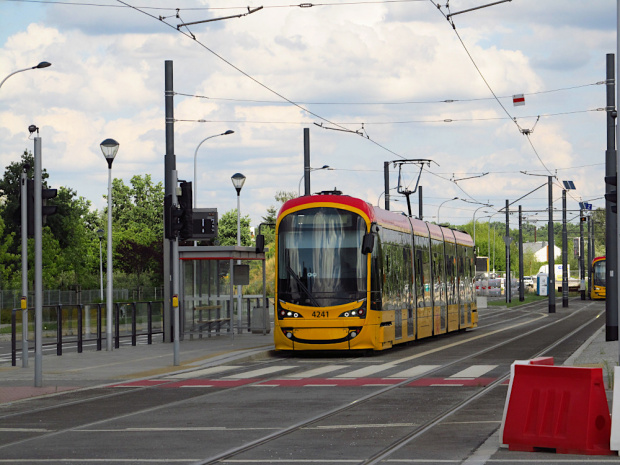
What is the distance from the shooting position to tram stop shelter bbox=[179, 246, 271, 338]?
30969 mm

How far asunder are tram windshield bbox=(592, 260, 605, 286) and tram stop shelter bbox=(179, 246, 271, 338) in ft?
169

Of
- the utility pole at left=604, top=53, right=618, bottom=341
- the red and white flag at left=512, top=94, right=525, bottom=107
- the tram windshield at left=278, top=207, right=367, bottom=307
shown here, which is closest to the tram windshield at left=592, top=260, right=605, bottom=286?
the red and white flag at left=512, top=94, right=525, bottom=107

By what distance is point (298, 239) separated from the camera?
2453cm

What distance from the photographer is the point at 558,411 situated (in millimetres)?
10375

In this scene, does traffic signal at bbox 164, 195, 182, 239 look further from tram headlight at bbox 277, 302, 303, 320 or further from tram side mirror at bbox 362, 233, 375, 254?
tram side mirror at bbox 362, 233, 375, 254

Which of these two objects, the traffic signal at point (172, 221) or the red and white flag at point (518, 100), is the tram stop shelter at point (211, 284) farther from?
the red and white flag at point (518, 100)

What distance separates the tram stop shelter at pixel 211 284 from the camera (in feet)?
102

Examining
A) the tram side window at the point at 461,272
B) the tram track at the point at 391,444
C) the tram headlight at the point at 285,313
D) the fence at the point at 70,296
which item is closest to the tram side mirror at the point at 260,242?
the tram headlight at the point at 285,313

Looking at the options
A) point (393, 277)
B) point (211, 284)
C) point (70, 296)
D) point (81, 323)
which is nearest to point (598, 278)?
point (70, 296)

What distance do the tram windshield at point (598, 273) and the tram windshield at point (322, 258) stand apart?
58222 millimetres

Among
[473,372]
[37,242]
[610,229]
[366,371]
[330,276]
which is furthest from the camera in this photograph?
[610,229]

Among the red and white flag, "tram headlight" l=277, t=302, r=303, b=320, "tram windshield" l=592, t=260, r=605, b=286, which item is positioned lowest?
"tram headlight" l=277, t=302, r=303, b=320

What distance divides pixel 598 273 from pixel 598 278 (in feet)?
3.83

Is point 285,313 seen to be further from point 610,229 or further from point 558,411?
point 558,411
